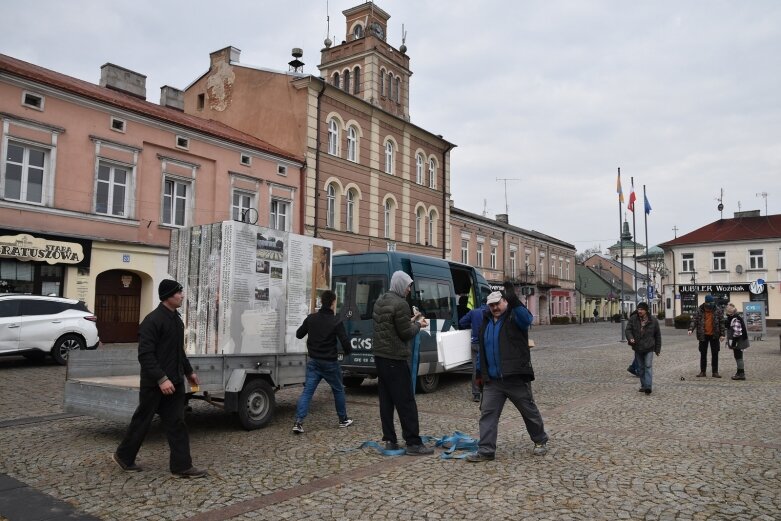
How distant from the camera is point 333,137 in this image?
28.3 m

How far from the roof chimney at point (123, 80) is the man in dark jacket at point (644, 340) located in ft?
71.9

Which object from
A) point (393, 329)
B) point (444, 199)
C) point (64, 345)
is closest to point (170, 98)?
point (444, 199)

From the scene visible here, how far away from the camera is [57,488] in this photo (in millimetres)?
5270

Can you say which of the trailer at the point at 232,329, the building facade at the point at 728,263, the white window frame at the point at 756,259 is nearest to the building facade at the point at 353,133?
the trailer at the point at 232,329

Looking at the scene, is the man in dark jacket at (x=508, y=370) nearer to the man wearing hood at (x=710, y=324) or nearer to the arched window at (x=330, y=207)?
the man wearing hood at (x=710, y=324)

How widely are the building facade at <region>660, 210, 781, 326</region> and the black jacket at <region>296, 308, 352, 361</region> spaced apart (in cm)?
4950

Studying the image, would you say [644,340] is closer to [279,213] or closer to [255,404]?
[255,404]

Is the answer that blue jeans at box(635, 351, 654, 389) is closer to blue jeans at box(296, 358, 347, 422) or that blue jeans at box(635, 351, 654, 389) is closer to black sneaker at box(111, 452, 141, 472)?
blue jeans at box(296, 358, 347, 422)

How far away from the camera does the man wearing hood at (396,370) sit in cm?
655

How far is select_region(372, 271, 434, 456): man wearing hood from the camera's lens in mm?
6555

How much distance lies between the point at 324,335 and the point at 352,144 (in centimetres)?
2249

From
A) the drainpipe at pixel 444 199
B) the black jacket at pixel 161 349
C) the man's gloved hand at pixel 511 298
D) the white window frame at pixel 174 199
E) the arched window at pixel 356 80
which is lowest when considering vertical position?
the black jacket at pixel 161 349

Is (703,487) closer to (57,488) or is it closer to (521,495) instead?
(521,495)

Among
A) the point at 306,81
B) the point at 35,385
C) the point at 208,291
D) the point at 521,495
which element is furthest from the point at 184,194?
the point at 521,495
